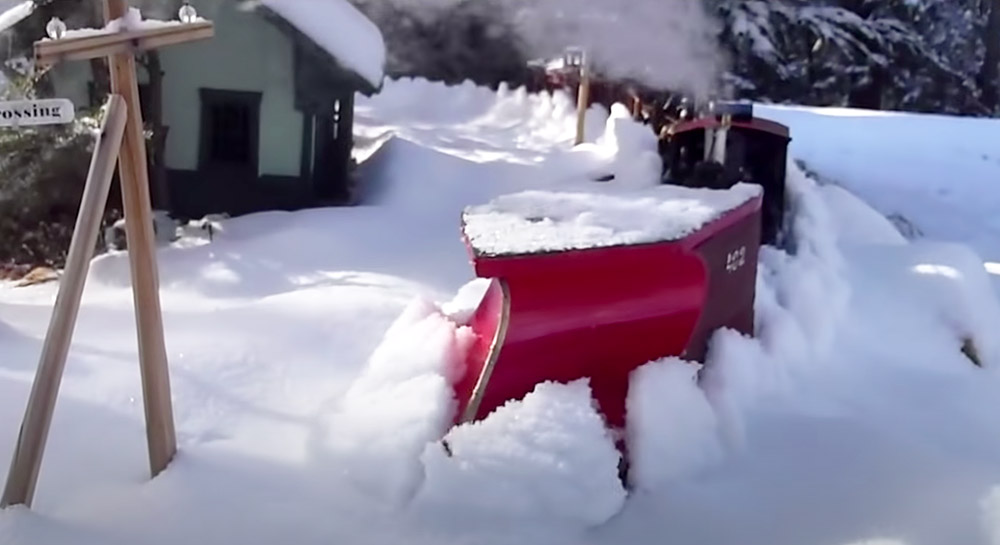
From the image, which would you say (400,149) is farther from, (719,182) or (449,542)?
(449,542)

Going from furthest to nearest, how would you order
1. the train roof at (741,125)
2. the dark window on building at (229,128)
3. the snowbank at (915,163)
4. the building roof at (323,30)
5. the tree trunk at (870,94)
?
the tree trunk at (870,94)
the snowbank at (915,163)
the dark window on building at (229,128)
the building roof at (323,30)
the train roof at (741,125)

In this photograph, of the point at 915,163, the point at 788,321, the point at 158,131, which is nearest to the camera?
the point at 788,321

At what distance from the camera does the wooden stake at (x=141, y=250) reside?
3.11 meters

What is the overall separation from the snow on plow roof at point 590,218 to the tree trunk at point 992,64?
13095 mm

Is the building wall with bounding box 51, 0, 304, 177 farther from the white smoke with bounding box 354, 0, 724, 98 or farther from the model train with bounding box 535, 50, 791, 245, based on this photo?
the model train with bounding box 535, 50, 791, 245

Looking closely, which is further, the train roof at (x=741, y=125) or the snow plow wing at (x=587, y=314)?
the train roof at (x=741, y=125)

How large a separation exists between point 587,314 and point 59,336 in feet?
5.21

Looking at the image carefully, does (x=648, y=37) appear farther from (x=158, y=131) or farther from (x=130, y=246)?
(x=130, y=246)

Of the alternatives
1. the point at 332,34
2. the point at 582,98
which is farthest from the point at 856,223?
the point at 332,34

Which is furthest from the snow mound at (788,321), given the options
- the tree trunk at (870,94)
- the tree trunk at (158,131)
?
the tree trunk at (870,94)

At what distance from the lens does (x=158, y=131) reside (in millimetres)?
8227

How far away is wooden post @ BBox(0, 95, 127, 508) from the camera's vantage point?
296 cm

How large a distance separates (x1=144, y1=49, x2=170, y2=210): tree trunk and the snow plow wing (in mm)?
5152

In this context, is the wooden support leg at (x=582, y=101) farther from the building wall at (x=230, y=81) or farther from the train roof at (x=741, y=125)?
the train roof at (x=741, y=125)
